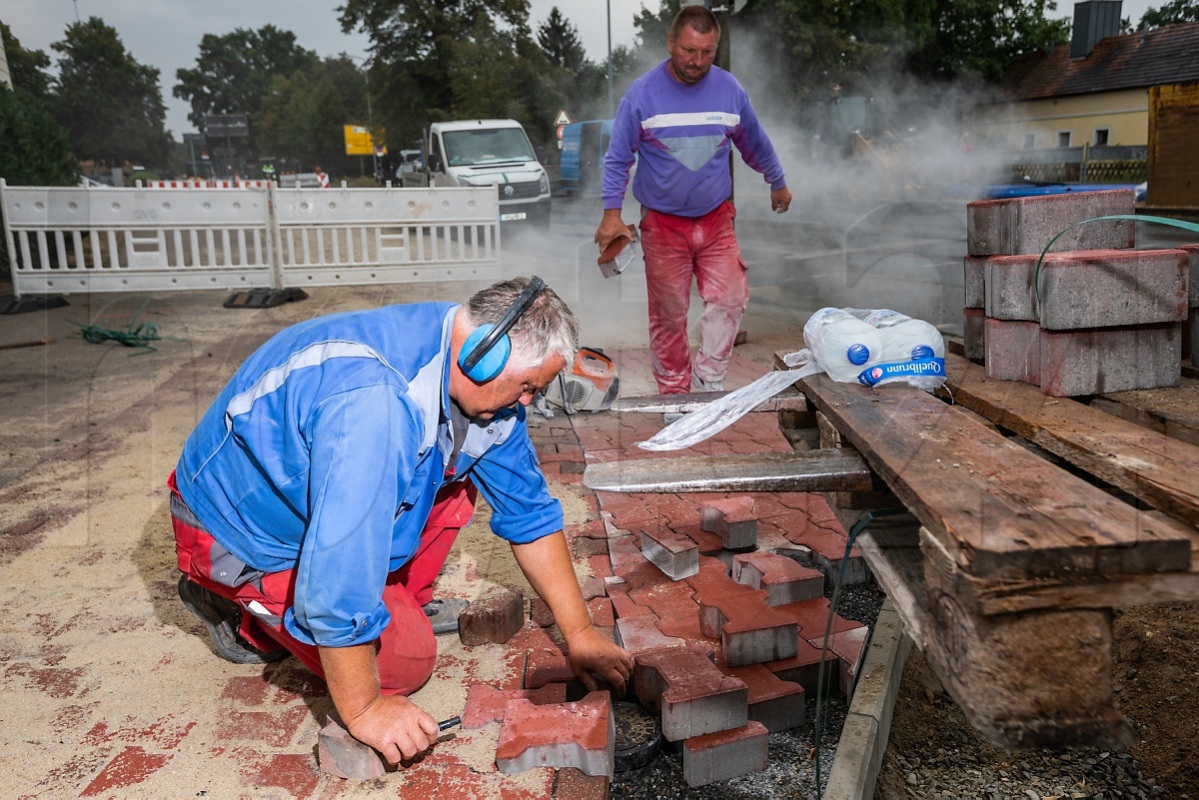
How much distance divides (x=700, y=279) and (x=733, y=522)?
6.38 feet

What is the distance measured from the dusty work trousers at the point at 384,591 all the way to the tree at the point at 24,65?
15.4 m

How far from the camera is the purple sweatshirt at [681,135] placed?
15.4ft

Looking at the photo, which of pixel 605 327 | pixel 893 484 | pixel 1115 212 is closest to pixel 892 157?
pixel 605 327

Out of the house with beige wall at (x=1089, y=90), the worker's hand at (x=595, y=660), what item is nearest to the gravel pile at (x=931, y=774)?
the worker's hand at (x=595, y=660)

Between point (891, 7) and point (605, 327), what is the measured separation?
2973 centimetres

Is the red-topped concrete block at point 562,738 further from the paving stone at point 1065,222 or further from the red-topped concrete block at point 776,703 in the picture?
the paving stone at point 1065,222

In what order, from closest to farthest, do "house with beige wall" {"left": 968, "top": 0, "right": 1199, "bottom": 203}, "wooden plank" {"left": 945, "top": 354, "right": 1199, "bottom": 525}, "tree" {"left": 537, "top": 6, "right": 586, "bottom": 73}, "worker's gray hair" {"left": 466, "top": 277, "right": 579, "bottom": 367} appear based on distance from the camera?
"wooden plank" {"left": 945, "top": 354, "right": 1199, "bottom": 525}
"worker's gray hair" {"left": 466, "top": 277, "right": 579, "bottom": 367}
"house with beige wall" {"left": 968, "top": 0, "right": 1199, "bottom": 203}
"tree" {"left": 537, "top": 6, "right": 586, "bottom": 73}

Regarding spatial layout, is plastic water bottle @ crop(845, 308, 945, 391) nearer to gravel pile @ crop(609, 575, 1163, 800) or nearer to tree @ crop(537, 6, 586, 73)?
gravel pile @ crop(609, 575, 1163, 800)

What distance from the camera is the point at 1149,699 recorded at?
2492 millimetres

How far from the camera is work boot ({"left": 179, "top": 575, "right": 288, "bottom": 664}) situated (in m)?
2.62

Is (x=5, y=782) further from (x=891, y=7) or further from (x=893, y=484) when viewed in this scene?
(x=891, y=7)

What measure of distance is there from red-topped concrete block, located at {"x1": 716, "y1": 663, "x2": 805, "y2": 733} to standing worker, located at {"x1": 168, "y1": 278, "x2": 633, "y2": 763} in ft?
1.20

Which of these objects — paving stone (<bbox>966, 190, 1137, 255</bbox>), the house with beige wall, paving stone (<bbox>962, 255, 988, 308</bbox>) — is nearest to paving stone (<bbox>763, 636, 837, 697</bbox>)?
paving stone (<bbox>962, 255, 988, 308</bbox>)

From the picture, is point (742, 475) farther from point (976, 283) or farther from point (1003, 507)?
→ point (976, 283)
